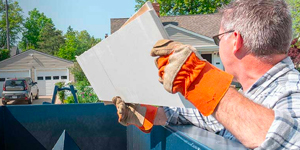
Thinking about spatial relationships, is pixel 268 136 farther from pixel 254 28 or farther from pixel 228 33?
pixel 228 33

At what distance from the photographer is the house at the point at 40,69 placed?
2567 cm

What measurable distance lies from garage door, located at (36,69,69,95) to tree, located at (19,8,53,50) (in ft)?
141

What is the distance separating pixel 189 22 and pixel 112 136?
791 inches

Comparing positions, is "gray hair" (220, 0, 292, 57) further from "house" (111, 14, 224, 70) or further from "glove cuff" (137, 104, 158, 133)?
"house" (111, 14, 224, 70)

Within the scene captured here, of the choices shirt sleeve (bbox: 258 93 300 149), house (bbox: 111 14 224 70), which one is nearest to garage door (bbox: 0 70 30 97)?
house (bbox: 111 14 224 70)

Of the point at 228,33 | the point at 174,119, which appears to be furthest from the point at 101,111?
the point at 228,33

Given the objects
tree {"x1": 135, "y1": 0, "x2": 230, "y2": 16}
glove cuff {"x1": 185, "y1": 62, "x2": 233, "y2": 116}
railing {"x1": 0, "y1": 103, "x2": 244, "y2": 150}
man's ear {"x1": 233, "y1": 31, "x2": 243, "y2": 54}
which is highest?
tree {"x1": 135, "y1": 0, "x2": 230, "y2": 16}

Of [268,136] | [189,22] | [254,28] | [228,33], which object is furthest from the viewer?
[189,22]

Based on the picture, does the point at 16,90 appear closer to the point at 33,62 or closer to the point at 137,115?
the point at 33,62

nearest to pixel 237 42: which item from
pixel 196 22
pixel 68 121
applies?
pixel 68 121

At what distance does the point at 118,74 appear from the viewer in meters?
1.82

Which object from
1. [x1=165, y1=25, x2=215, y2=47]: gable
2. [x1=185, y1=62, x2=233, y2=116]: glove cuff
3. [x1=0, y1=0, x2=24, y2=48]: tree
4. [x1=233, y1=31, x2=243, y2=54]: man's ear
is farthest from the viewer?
[x1=0, y1=0, x2=24, y2=48]: tree

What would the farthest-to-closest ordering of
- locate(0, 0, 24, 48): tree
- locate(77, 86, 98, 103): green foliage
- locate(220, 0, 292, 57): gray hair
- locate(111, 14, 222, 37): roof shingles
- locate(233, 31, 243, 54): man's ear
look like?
locate(0, 0, 24, 48): tree, locate(111, 14, 222, 37): roof shingles, locate(77, 86, 98, 103): green foliage, locate(233, 31, 243, 54): man's ear, locate(220, 0, 292, 57): gray hair

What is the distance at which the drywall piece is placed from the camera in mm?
1379
